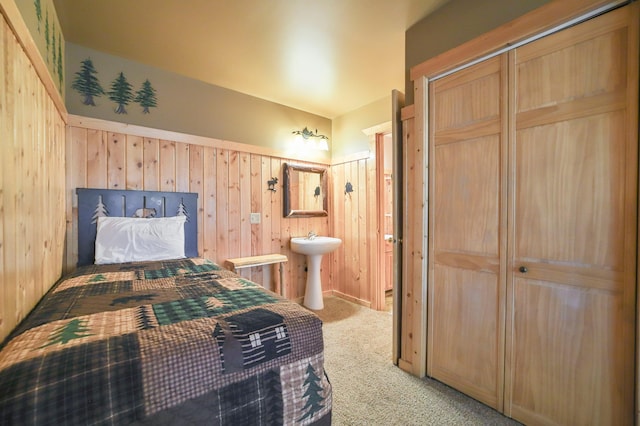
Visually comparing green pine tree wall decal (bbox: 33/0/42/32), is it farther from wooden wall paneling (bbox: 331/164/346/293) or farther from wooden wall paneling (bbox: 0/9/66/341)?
wooden wall paneling (bbox: 331/164/346/293)

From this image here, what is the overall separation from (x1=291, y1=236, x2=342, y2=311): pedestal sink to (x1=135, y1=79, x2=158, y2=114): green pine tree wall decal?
1973 millimetres

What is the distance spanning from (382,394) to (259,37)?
2.68 m

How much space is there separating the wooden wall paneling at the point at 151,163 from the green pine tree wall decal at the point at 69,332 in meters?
1.73

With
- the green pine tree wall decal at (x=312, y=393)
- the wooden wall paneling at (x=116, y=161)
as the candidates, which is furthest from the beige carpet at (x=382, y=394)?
the wooden wall paneling at (x=116, y=161)

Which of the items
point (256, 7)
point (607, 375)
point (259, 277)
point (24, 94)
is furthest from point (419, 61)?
point (259, 277)

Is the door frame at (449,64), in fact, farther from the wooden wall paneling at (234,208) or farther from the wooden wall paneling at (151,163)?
the wooden wall paneling at (151,163)

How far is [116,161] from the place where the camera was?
2342mm

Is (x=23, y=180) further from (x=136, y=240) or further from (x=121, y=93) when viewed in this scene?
(x=121, y=93)

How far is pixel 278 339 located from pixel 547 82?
1774 millimetres

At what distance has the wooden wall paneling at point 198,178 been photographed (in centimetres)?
271

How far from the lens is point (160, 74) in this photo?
2588 millimetres

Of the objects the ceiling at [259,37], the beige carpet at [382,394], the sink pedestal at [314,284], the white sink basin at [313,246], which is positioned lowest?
the beige carpet at [382,394]

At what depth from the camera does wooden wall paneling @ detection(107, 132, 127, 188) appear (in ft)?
7.59

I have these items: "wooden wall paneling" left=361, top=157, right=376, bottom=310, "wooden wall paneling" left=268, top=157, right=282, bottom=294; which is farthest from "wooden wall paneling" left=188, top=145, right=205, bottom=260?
"wooden wall paneling" left=361, top=157, right=376, bottom=310
